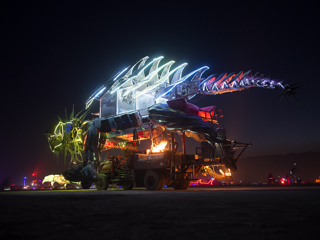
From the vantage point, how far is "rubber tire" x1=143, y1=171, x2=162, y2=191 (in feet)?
55.8

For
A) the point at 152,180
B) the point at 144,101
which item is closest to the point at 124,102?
the point at 144,101

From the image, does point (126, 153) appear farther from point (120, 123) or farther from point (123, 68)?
point (123, 68)

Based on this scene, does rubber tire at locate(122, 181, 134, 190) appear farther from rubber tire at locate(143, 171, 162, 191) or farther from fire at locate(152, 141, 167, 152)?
fire at locate(152, 141, 167, 152)

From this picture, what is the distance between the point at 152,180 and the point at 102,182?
5.15 m

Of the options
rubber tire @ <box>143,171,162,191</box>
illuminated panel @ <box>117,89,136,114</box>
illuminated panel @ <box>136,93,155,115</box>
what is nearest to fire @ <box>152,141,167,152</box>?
rubber tire @ <box>143,171,162,191</box>

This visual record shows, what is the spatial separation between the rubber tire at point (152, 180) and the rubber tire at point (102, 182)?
4111mm

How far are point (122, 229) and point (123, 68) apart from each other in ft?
73.4

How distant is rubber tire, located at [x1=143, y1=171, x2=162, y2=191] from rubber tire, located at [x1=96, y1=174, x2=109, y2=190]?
13.5 ft

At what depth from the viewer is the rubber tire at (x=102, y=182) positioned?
805 inches

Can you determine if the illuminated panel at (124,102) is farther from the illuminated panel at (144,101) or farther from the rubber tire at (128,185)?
the rubber tire at (128,185)

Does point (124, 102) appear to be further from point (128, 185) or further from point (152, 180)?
point (152, 180)

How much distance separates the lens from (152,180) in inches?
692

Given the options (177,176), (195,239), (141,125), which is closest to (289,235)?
(195,239)

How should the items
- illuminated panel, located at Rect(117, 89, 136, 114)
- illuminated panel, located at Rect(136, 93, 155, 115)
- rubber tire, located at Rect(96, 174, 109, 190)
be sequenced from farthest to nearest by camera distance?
illuminated panel, located at Rect(136, 93, 155, 115), illuminated panel, located at Rect(117, 89, 136, 114), rubber tire, located at Rect(96, 174, 109, 190)
